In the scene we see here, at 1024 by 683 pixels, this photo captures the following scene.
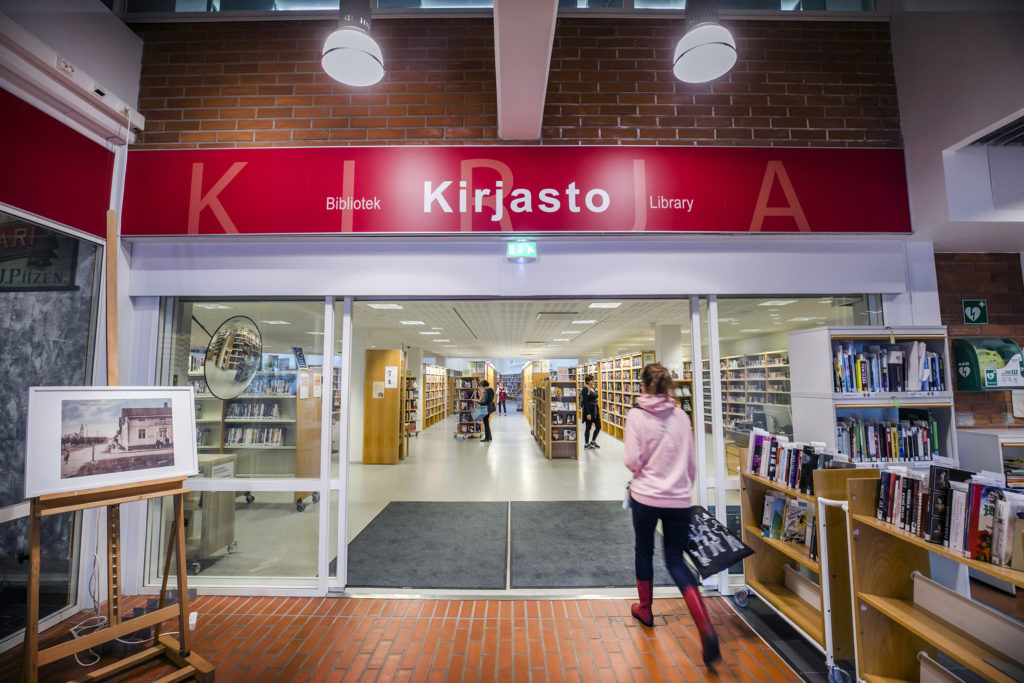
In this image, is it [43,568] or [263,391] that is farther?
[263,391]

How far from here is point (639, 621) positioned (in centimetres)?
286

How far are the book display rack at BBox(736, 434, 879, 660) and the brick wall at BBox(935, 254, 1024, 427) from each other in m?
2.22

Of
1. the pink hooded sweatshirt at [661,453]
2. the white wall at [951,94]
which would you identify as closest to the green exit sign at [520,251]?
the pink hooded sweatshirt at [661,453]

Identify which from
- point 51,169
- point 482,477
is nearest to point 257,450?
point 51,169

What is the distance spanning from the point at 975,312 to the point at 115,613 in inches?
255

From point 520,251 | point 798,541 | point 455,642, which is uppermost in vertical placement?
point 520,251

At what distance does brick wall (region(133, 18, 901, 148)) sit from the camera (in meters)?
3.46

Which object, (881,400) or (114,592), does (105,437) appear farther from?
(881,400)

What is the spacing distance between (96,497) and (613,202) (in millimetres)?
3651

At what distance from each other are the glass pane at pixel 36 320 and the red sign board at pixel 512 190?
0.48 metres

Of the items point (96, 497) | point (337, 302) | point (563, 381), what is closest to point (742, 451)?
point (337, 302)

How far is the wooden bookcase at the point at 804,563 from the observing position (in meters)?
2.32

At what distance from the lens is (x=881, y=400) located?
2.99 m

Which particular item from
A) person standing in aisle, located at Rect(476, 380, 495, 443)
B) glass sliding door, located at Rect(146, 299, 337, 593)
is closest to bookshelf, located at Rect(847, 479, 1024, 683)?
glass sliding door, located at Rect(146, 299, 337, 593)
